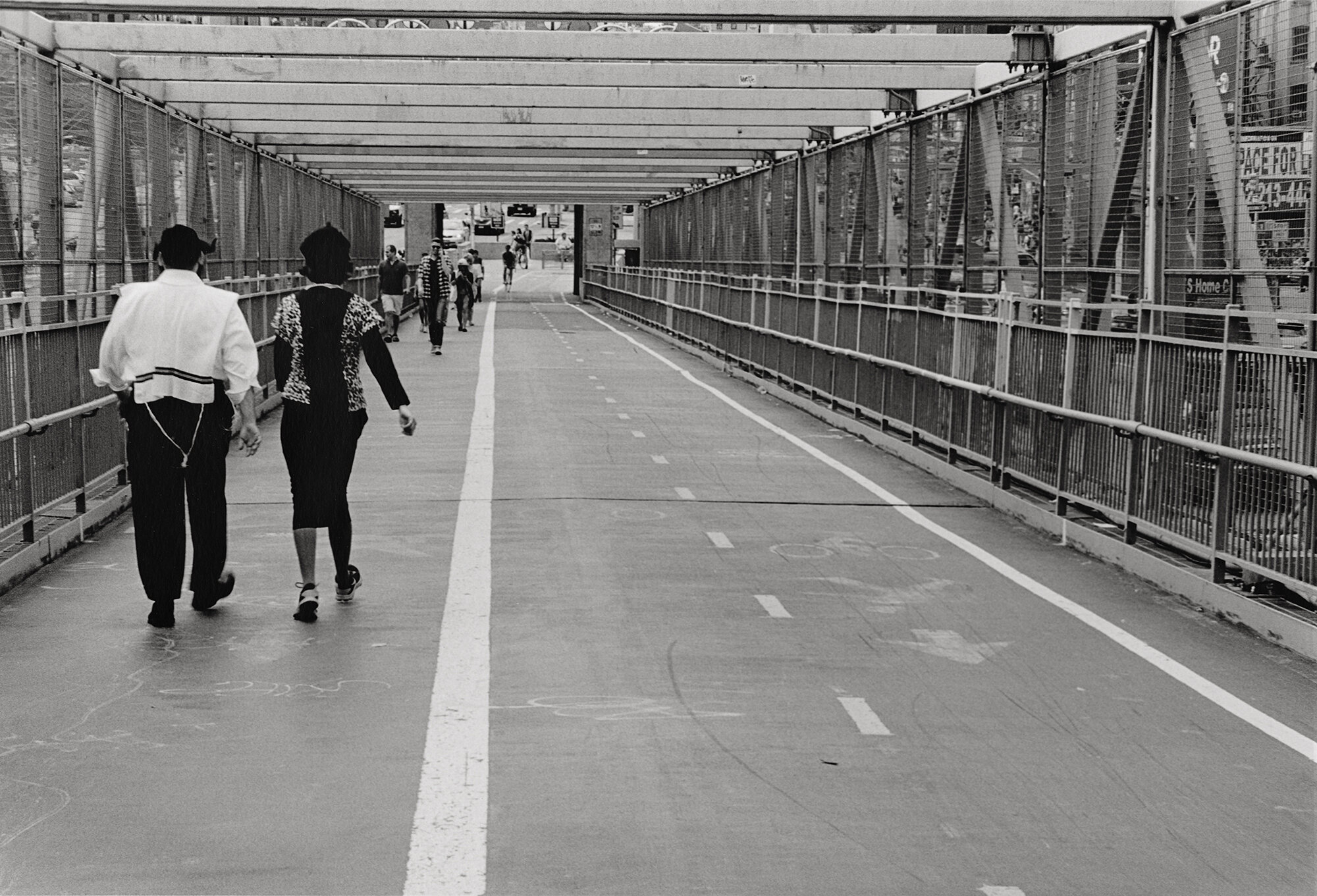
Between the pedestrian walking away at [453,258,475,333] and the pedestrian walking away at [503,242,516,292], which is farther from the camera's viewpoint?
the pedestrian walking away at [503,242,516,292]

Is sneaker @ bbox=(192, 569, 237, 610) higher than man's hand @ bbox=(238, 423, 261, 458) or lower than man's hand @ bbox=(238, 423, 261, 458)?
lower

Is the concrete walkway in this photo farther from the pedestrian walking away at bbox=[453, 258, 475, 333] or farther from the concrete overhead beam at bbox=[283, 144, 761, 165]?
the pedestrian walking away at bbox=[453, 258, 475, 333]

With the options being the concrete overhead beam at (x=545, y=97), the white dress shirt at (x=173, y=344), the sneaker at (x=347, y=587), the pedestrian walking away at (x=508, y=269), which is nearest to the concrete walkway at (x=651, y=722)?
the sneaker at (x=347, y=587)

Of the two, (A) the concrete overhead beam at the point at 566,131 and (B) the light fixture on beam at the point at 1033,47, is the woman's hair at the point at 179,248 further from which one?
(A) the concrete overhead beam at the point at 566,131

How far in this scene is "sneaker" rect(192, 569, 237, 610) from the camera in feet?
29.0

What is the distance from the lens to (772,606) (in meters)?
9.20

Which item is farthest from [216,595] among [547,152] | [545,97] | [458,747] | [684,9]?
[547,152]

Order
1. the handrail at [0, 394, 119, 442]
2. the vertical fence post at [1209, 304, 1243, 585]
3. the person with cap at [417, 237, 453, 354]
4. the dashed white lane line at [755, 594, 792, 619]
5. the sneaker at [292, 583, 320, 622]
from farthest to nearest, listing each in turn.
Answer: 1. the person with cap at [417, 237, 453, 354]
2. the handrail at [0, 394, 119, 442]
3. the vertical fence post at [1209, 304, 1243, 585]
4. the dashed white lane line at [755, 594, 792, 619]
5. the sneaker at [292, 583, 320, 622]

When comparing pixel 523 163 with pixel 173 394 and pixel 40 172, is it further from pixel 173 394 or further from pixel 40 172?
pixel 173 394

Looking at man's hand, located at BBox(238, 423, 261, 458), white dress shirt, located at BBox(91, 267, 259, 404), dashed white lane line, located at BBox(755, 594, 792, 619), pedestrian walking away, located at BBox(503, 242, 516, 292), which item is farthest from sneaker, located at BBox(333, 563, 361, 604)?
pedestrian walking away, located at BBox(503, 242, 516, 292)

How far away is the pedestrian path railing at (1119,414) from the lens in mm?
8906

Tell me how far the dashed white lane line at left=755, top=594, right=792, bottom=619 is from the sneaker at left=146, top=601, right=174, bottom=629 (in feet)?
9.13

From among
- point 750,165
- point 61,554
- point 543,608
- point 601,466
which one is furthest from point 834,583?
point 750,165

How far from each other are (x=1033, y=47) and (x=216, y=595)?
35.7 feet
